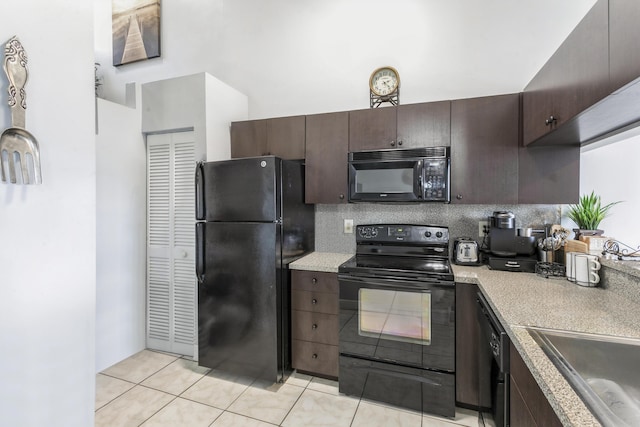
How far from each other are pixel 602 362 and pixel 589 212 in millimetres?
1444

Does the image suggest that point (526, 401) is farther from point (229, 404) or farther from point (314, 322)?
point (229, 404)

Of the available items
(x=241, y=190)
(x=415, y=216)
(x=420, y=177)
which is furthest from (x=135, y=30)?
(x=415, y=216)

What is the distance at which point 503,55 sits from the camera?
2391 millimetres

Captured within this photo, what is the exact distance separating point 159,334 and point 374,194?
2.43 m

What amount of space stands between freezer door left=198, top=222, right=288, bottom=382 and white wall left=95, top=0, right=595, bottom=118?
1.40 metres

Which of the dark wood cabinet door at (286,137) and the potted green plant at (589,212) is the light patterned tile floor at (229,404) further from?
the dark wood cabinet door at (286,137)

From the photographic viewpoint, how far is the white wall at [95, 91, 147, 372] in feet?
8.49

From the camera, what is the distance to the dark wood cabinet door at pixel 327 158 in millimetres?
2463

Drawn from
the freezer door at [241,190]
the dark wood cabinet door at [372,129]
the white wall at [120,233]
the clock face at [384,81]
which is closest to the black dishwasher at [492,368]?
the dark wood cabinet door at [372,129]

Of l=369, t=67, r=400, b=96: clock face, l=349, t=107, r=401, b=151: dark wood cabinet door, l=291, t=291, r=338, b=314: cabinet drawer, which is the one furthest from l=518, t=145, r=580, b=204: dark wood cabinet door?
l=291, t=291, r=338, b=314: cabinet drawer

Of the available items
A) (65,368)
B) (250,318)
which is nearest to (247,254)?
(250,318)

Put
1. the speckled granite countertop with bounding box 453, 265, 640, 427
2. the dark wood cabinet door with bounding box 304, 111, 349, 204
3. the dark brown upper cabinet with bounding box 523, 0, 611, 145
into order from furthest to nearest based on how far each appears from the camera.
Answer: the dark wood cabinet door with bounding box 304, 111, 349, 204 < the dark brown upper cabinet with bounding box 523, 0, 611, 145 < the speckled granite countertop with bounding box 453, 265, 640, 427

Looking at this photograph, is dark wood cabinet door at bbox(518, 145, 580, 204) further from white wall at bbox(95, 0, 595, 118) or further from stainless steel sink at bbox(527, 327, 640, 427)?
stainless steel sink at bbox(527, 327, 640, 427)

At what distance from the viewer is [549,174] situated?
2.01 m
